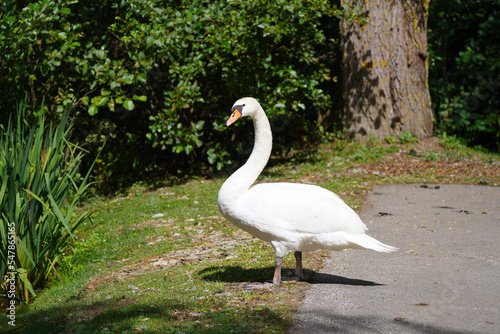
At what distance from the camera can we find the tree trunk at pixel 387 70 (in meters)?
11.5

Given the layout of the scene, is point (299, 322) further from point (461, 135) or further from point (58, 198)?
point (461, 135)

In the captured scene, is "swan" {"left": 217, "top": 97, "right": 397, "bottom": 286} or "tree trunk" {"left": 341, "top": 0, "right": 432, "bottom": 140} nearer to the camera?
"swan" {"left": 217, "top": 97, "right": 397, "bottom": 286}

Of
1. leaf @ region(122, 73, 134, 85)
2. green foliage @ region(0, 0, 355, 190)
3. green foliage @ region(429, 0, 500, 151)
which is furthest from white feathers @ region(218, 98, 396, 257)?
green foliage @ region(429, 0, 500, 151)

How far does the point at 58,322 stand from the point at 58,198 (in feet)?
4.86

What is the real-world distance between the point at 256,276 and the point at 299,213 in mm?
970

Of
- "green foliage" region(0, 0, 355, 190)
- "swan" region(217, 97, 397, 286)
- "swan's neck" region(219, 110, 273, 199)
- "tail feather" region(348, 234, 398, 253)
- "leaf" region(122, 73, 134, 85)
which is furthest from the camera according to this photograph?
"leaf" region(122, 73, 134, 85)

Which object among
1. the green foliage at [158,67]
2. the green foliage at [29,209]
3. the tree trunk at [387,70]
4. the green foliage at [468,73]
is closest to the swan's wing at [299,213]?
the green foliage at [29,209]

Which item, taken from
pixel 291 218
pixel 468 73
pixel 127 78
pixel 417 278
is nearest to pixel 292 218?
pixel 291 218

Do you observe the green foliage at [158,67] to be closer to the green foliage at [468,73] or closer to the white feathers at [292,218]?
the green foliage at [468,73]

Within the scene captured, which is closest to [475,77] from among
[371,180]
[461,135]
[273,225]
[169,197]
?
[461,135]

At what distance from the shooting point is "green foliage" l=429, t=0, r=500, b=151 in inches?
521

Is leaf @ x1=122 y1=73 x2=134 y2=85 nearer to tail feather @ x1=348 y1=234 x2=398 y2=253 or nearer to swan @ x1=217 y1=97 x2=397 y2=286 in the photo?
swan @ x1=217 y1=97 x2=397 y2=286

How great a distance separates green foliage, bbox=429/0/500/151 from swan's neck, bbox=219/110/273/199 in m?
9.16

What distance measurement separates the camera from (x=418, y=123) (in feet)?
38.6
